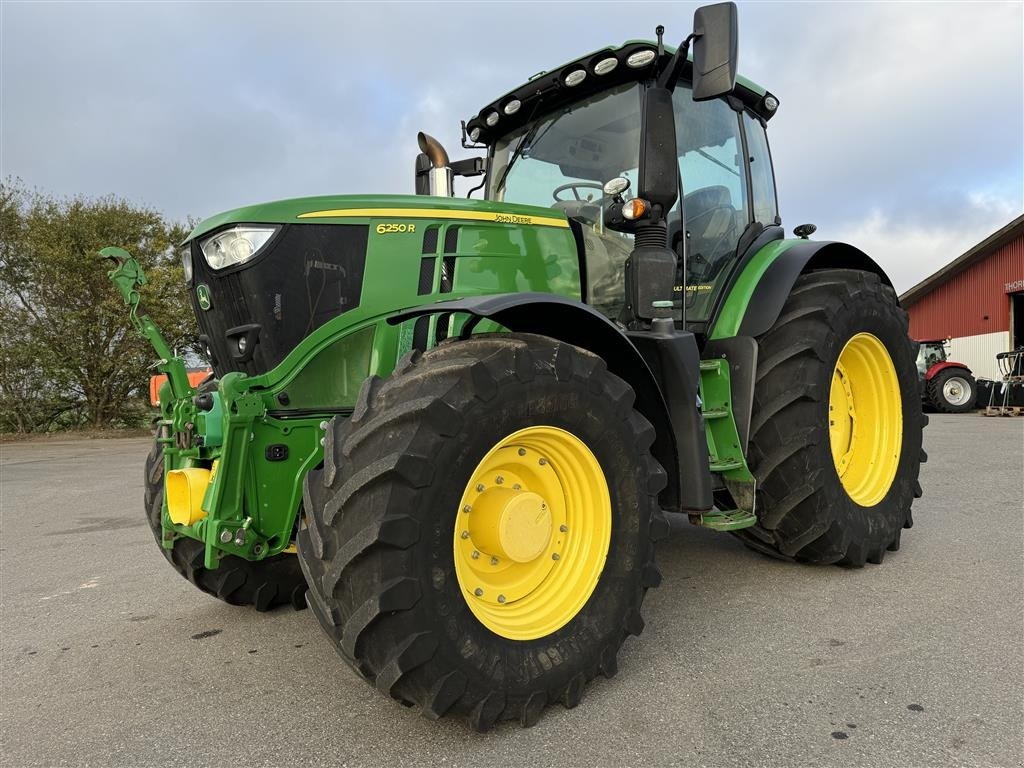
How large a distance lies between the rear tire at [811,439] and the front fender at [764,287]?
111mm

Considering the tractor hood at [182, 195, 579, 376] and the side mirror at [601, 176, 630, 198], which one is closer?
the tractor hood at [182, 195, 579, 376]

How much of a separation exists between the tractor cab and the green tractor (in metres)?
0.02

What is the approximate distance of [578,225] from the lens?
10.7 ft

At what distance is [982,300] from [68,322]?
24.2 m

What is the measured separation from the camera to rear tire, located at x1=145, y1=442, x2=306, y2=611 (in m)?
3.08

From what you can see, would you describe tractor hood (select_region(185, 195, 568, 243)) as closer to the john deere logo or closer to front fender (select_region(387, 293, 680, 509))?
the john deere logo

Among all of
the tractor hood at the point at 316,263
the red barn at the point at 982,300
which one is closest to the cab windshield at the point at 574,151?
the tractor hood at the point at 316,263

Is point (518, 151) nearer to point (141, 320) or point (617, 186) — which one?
point (617, 186)

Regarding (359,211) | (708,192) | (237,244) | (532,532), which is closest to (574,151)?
(708,192)

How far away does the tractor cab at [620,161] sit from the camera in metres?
3.29

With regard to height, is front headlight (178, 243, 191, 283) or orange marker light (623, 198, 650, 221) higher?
orange marker light (623, 198, 650, 221)

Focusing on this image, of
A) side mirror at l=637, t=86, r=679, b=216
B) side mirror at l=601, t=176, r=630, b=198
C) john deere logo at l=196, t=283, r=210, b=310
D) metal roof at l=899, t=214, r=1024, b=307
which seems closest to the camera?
john deere logo at l=196, t=283, r=210, b=310

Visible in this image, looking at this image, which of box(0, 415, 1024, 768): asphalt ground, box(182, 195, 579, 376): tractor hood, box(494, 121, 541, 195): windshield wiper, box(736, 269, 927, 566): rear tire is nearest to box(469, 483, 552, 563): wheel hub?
box(0, 415, 1024, 768): asphalt ground

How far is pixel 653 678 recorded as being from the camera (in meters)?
2.47
